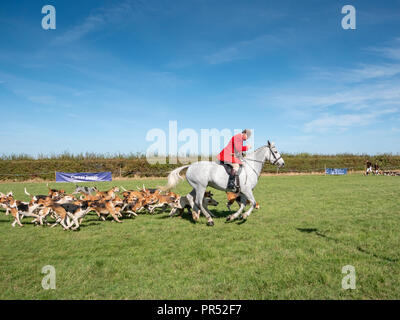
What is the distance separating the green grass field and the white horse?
761mm

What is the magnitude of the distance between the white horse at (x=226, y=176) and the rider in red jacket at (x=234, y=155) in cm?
18

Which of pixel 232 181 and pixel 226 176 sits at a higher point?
pixel 226 176

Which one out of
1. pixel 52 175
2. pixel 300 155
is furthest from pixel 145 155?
pixel 300 155

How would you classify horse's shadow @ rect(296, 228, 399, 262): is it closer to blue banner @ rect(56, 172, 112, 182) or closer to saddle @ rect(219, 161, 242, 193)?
saddle @ rect(219, 161, 242, 193)

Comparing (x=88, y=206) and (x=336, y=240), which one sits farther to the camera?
(x=88, y=206)

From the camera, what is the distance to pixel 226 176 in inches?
364

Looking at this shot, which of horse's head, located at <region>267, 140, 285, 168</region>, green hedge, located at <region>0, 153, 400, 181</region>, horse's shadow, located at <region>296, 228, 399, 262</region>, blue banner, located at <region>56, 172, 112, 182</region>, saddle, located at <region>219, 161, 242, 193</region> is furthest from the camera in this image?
green hedge, located at <region>0, 153, 400, 181</region>

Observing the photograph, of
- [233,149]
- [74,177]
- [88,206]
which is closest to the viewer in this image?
[233,149]

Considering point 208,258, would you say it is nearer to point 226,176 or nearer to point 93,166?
point 226,176

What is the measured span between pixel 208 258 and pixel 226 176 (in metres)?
3.85

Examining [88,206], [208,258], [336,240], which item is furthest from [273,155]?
[88,206]

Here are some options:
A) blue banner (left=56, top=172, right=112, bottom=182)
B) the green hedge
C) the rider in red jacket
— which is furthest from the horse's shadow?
the green hedge

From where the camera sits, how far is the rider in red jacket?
9.15 metres
